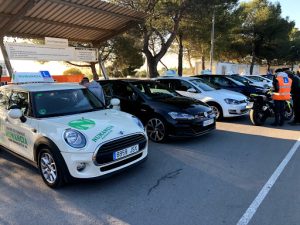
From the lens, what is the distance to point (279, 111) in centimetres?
908

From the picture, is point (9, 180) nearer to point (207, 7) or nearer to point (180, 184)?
point (180, 184)

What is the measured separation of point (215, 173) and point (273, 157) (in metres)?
1.56

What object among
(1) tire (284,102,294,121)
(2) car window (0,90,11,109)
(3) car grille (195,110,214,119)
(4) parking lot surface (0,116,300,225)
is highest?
(2) car window (0,90,11,109)

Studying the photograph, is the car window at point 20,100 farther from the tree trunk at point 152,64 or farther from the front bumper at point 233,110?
the tree trunk at point 152,64

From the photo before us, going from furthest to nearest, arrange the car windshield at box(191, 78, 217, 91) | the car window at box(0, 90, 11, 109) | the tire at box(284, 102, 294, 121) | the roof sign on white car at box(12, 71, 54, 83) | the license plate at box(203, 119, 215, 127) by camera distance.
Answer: the car windshield at box(191, 78, 217, 91), the tire at box(284, 102, 294, 121), the license plate at box(203, 119, 215, 127), the roof sign on white car at box(12, 71, 54, 83), the car window at box(0, 90, 11, 109)

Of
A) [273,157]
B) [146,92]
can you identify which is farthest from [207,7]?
[273,157]

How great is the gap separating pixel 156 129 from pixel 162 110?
50 cm

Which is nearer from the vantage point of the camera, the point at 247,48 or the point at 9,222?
the point at 9,222

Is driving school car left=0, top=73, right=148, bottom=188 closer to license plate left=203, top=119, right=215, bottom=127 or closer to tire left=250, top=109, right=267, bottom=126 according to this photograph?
license plate left=203, top=119, right=215, bottom=127

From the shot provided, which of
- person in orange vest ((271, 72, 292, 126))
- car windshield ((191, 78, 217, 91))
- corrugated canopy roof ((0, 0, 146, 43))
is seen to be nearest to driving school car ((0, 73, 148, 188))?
corrugated canopy roof ((0, 0, 146, 43))

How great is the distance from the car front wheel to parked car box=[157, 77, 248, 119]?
3.08 m

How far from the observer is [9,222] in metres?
3.74

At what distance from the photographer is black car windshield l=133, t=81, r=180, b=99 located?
8008 millimetres

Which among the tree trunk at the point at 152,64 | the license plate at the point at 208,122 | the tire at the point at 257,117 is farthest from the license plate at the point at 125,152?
the tree trunk at the point at 152,64
